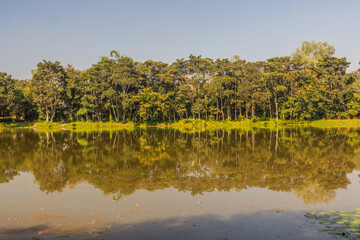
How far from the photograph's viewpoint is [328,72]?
71312mm

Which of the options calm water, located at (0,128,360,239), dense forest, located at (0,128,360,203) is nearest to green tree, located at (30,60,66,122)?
dense forest, located at (0,128,360,203)

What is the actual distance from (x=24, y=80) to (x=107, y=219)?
97.7 meters

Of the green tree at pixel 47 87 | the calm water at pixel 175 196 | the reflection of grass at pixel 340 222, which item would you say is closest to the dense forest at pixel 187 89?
the green tree at pixel 47 87

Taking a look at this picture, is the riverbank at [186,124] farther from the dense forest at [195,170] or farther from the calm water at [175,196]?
the calm water at [175,196]

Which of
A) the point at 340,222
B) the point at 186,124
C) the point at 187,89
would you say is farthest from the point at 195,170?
the point at 187,89

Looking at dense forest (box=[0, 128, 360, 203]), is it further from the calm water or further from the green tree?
the green tree

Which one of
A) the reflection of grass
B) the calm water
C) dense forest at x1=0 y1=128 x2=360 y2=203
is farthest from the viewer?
dense forest at x1=0 y1=128 x2=360 y2=203

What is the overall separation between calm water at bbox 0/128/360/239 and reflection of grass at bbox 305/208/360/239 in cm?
21

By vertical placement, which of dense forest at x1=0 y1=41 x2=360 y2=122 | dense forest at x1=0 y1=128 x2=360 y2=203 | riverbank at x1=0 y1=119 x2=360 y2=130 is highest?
dense forest at x1=0 y1=41 x2=360 y2=122

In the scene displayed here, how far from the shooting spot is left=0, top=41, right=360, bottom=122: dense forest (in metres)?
63.3

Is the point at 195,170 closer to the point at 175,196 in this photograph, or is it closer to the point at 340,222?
the point at 175,196

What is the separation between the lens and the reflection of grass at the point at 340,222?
6309 mm

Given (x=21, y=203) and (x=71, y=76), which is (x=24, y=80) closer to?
(x=71, y=76)

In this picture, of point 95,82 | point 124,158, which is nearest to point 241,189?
point 124,158
